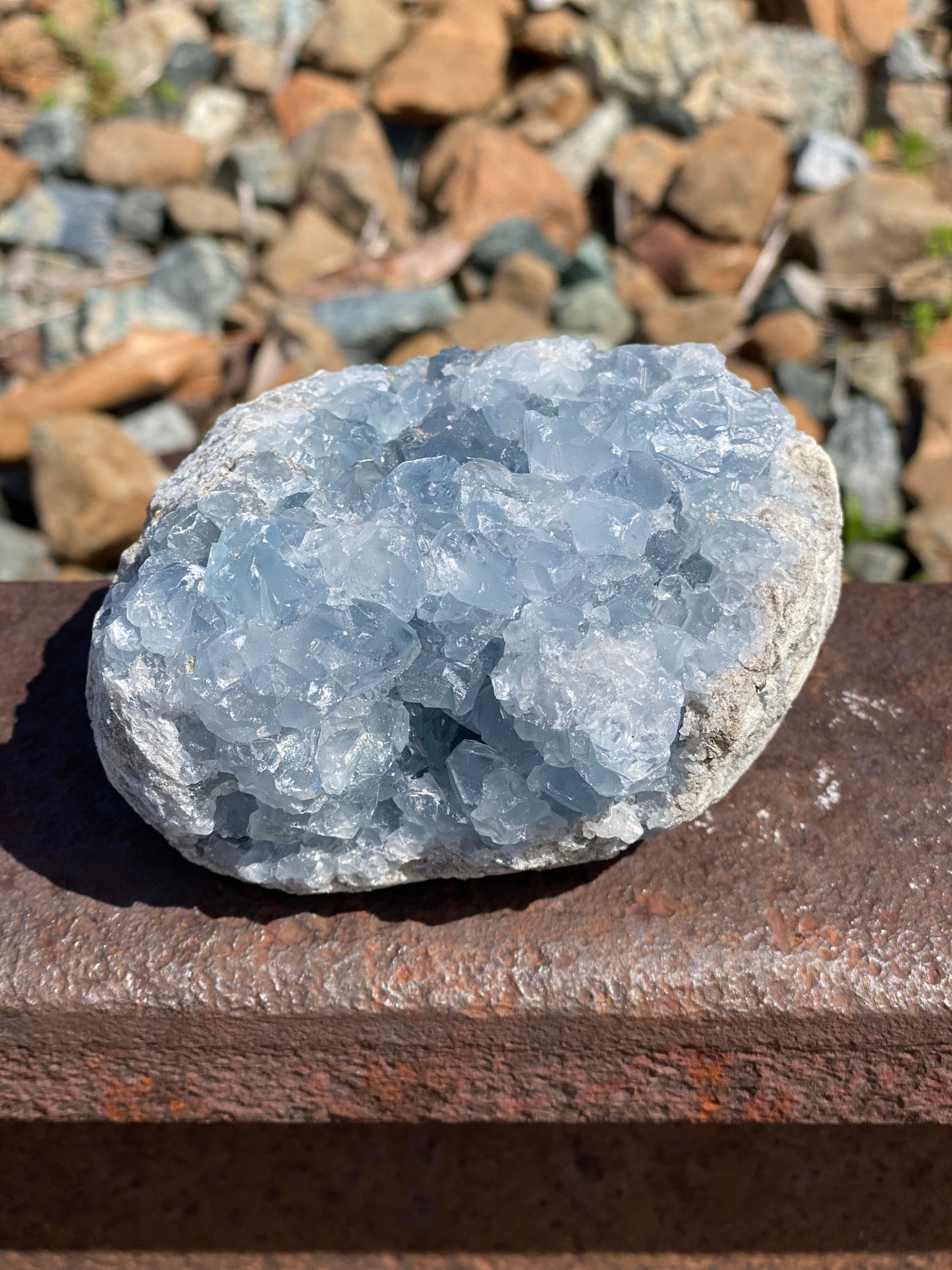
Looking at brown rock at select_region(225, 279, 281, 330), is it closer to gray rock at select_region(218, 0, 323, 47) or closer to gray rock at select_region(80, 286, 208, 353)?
gray rock at select_region(80, 286, 208, 353)

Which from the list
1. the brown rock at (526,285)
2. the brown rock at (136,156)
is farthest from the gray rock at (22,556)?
the brown rock at (526,285)

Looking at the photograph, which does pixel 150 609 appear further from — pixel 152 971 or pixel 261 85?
pixel 261 85

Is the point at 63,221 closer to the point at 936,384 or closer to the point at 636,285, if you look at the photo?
the point at 636,285

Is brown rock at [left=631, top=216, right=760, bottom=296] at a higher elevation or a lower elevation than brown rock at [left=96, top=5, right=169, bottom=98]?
lower

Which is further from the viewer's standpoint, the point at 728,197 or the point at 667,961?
the point at 728,197

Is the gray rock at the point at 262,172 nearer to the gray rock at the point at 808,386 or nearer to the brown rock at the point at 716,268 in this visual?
the brown rock at the point at 716,268

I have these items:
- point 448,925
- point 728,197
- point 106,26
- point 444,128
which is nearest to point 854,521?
point 728,197

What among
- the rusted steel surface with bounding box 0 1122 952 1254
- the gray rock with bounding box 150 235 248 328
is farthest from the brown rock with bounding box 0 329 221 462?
the rusted steel surface with bounding box 0 1122 952 1254
